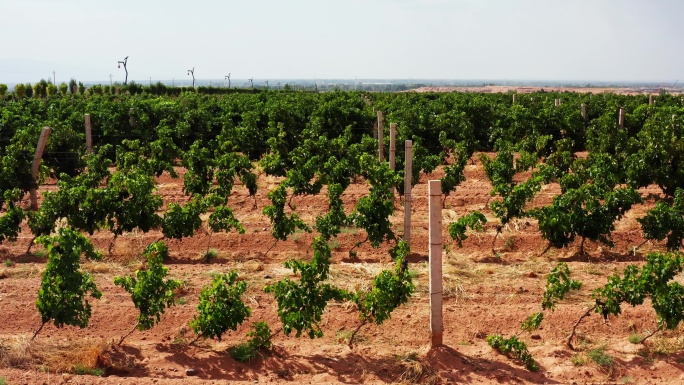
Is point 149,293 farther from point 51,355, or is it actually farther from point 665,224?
point 665,224

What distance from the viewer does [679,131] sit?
Result: 14.3m

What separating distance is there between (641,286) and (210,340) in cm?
454

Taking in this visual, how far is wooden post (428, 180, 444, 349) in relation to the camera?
722 cm

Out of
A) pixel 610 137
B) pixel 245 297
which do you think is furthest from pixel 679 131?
pixel 245 297

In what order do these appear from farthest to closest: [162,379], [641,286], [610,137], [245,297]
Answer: [610,137]
[245,297]
[641,286]
[162,379]

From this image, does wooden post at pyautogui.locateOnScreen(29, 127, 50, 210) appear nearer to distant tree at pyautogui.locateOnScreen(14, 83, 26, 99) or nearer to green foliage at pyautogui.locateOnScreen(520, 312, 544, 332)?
green foliage at pyautogui.locateOnScreen(520, 312, 544, 332)

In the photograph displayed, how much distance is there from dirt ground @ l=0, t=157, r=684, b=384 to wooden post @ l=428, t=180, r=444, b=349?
0.20 metres

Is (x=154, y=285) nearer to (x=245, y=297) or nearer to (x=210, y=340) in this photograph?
(x=210, y=340)

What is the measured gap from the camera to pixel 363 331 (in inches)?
310

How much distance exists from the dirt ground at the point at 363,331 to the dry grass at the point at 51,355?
0.05ft

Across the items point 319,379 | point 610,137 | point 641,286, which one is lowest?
point 319,379

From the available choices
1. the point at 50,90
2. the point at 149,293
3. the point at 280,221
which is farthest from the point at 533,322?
the point at 50,90

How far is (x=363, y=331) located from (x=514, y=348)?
173 cm

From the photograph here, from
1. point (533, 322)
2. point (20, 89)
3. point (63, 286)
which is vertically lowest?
point (533, 322)
